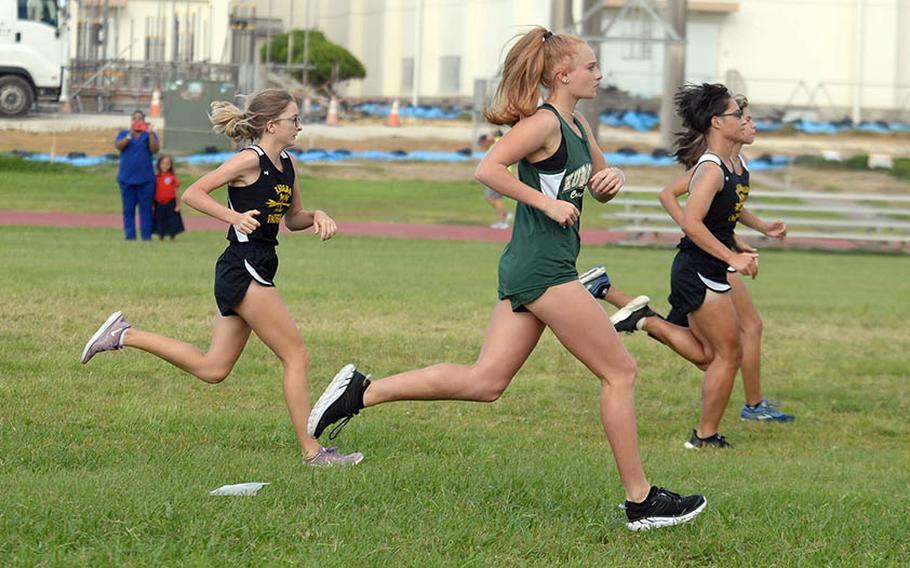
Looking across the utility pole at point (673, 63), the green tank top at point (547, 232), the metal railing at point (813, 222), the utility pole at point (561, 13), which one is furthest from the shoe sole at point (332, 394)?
the utility pole at point (673, 63)

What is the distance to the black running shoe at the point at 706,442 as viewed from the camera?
9.26 m

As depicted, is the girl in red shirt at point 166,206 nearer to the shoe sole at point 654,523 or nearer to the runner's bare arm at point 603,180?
the runner's bare arm at point 603,180

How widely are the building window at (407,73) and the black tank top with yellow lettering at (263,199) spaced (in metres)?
56.6

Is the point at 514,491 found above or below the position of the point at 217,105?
below

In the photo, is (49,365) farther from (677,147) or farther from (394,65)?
(394,65)

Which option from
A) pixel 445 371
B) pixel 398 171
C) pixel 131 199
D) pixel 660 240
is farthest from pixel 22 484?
pixel 398 171

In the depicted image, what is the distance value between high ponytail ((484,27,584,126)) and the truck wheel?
34.5m

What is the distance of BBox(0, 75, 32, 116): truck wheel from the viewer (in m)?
38.5

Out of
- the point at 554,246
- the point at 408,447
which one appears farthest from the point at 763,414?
the point at 554,246

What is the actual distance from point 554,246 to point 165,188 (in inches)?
685

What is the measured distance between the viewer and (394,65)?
212ft

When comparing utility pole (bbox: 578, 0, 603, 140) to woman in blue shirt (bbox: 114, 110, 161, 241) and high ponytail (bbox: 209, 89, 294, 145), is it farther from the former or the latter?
high ponytail (bbox: 209, 89, 294, 145)

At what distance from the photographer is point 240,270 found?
7.25m

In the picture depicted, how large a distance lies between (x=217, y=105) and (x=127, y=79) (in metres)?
44.4
